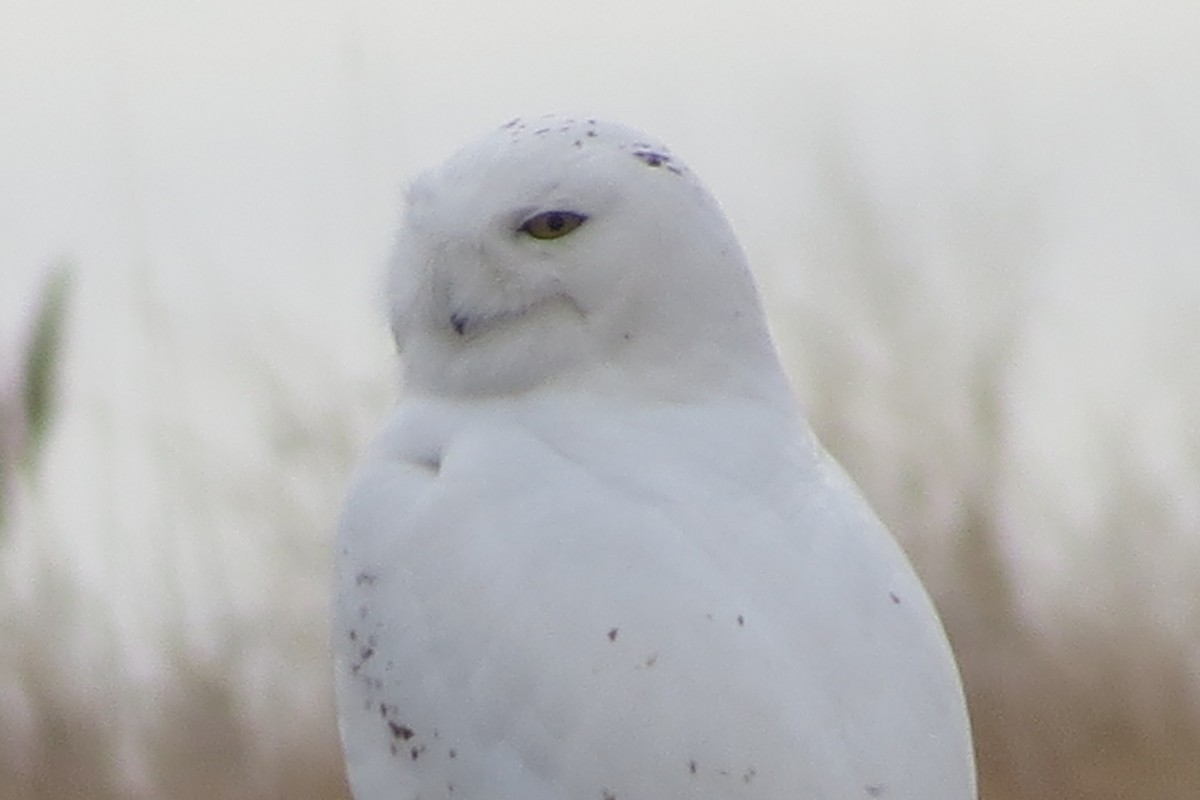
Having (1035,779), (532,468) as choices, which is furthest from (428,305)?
(1035,779)

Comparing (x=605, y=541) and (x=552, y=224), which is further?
(x=552, y=224)

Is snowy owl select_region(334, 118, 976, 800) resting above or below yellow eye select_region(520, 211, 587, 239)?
below

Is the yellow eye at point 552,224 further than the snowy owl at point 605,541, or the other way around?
the yellow eye at point 552,224

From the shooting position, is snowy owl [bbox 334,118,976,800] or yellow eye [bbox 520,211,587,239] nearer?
snowy owl [bbox 334,118,976,800]

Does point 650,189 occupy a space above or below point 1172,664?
above

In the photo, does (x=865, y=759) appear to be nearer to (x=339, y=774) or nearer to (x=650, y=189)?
(x=650, y=189)

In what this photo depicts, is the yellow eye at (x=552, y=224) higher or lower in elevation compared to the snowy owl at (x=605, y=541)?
higher
